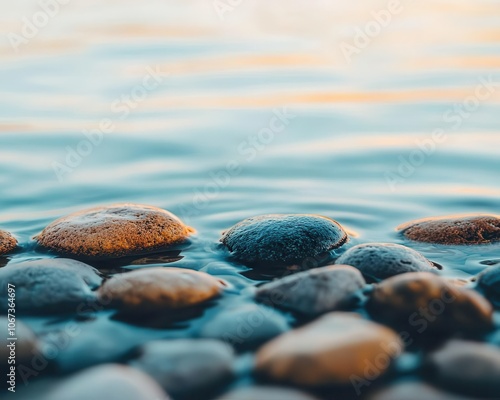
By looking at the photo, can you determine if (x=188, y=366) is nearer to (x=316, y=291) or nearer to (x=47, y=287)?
(x=316, y=291)

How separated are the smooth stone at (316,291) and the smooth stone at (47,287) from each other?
40.1 inches

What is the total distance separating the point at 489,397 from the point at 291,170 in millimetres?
4182

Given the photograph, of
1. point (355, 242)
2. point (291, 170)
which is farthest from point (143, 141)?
point (355, 242)

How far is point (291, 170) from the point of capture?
22.2ft

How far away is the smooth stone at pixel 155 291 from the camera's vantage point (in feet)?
11.8

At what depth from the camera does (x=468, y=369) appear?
2.90 meters

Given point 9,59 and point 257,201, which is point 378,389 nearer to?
point 257,201

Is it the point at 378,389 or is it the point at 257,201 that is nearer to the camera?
the point at 378,389

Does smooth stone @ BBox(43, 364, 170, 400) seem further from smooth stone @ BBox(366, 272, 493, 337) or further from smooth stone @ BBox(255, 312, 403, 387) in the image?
smooth stone @ BBox(366, 272, 493, 337)
